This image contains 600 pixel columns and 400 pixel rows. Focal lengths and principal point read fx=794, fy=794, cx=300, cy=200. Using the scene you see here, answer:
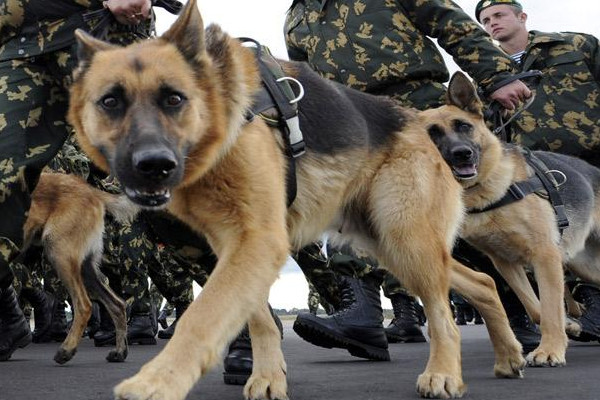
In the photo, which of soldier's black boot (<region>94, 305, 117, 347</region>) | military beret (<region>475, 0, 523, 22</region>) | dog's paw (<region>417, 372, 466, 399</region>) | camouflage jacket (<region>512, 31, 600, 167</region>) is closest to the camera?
dog's paw (<region>417, 372, 466, 399</region>)

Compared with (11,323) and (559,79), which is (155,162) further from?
(559,79)

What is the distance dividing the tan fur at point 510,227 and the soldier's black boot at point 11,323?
10.4 ft

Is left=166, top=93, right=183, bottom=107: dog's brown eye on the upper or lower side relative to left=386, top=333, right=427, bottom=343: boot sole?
upper

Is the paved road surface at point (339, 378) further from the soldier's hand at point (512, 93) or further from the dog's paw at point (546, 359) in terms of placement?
the soldier's hand at point (512, 93)

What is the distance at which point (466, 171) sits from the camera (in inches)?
230

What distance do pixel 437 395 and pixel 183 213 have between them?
4.25ft

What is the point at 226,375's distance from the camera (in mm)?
3877

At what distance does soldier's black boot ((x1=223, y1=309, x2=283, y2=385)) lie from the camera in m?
3.85

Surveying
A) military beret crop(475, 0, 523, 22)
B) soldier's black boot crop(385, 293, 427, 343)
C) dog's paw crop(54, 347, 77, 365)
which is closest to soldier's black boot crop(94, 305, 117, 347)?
dog's paw crop(54, 347, 77, 365)

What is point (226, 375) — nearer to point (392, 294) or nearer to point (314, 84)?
point (314, 84)

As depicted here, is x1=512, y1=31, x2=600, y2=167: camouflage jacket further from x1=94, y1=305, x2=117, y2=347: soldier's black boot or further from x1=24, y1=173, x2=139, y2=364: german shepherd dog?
x1=94, y1=305, x2=117, y2=347: soldier's black boot

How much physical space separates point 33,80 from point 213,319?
195cm

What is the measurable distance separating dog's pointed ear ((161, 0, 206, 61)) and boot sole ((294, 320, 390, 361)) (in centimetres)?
209

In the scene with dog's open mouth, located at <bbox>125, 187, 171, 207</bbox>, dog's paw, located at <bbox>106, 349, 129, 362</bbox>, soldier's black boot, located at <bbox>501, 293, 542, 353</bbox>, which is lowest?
dog's paw, located at <bbox>106, 349, 129, 362</bbox>
